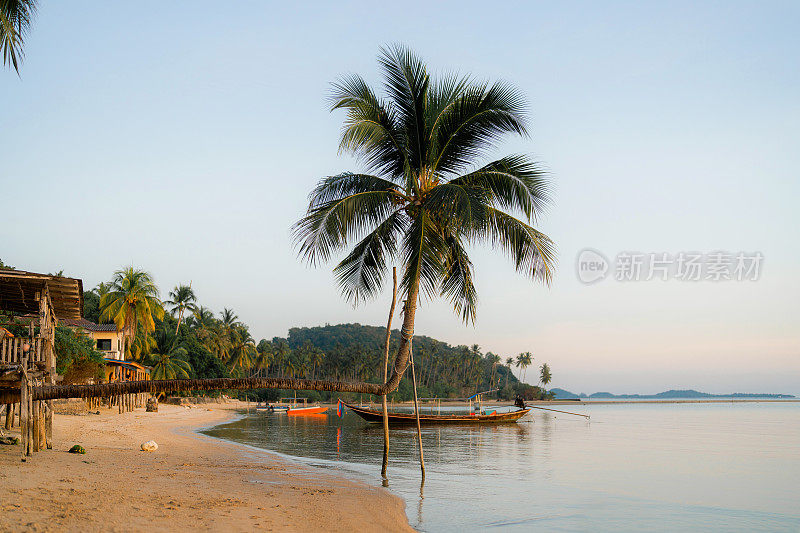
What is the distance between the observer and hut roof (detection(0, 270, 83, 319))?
11.0m

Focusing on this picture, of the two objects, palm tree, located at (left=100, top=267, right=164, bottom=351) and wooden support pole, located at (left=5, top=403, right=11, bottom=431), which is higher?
palm tree, located at (left=100, top=267, right=164, bottom=351)

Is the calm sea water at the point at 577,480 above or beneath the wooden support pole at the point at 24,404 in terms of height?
beneath

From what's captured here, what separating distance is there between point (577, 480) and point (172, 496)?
13196 mm

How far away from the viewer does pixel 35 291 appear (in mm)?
12383

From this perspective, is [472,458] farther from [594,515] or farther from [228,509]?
[228,509]

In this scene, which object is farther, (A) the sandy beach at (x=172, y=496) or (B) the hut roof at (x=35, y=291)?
(B) the hut roof at (x=35, y=291)

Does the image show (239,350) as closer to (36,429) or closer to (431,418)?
(431,418)

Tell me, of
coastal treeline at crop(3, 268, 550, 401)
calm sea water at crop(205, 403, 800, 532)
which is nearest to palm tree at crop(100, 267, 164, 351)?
coastal treeline at crop(3, 268, 550, 401)

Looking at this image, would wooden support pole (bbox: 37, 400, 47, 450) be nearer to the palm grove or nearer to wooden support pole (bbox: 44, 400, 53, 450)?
wooden support pole (bbox: 44, 400, 53, 450)

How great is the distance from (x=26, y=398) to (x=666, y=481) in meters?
17.9

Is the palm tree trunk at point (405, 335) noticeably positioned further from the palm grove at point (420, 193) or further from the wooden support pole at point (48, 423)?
the wooden support pole at point (48, 423)

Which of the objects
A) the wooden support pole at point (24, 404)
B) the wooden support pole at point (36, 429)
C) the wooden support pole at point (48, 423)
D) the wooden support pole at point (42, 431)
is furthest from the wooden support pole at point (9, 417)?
the wooden support pole at point (24, 404)

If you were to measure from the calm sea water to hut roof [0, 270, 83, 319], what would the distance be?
8.25 metres

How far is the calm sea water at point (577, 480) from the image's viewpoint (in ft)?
40.5
